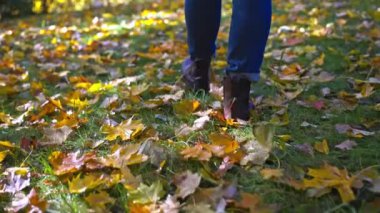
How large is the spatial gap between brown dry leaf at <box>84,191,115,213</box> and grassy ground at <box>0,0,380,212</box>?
0.03 m

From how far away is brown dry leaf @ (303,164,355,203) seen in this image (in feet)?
4.30

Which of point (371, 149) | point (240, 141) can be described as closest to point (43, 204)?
point (240, 141)

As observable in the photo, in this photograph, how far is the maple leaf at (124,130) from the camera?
1.78m

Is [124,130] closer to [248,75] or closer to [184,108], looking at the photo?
[184,108]

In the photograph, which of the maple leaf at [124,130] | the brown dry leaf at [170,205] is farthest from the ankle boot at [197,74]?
the brown dry leaf at [170,205]

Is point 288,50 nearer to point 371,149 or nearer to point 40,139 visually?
point 371,149

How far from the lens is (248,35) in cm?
176

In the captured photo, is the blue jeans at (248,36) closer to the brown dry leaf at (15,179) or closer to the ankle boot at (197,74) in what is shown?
the ankle boot at (197,74)

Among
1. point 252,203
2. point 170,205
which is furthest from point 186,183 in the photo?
point 252,203

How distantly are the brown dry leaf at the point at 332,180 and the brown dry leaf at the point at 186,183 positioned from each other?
1.04 feet

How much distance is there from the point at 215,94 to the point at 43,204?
3.63ft

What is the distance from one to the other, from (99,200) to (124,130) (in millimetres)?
488

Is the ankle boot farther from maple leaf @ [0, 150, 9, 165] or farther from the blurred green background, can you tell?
the blurred green background

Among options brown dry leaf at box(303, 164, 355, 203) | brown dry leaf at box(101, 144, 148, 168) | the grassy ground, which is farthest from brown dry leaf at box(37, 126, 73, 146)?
brown dry leaf at box(303, 164, 355, 203)
